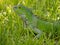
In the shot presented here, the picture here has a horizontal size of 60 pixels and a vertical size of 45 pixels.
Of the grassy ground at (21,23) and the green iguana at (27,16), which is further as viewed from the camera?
the green iguana at (27,16)

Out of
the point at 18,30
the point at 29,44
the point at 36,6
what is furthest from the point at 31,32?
the point at 36,6

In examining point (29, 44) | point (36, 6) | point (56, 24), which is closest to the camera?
point (29, 44)

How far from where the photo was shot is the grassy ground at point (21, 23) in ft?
10.9

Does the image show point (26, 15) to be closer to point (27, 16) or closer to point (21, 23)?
point (27, 16)

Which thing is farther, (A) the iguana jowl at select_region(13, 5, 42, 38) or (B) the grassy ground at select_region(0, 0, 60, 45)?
(A) the iguana jowl at select_region(13, 5, 42, 38)

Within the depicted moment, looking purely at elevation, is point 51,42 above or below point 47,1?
below

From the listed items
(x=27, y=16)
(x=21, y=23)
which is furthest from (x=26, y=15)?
(x=21, y=23)

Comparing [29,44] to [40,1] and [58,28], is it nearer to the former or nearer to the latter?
[58,28]

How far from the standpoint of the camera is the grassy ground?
10.9 ft

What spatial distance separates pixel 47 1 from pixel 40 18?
68cm

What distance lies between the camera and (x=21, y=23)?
12.4 ft

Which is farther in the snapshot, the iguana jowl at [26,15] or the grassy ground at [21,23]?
the iguana jowl at [26,15]

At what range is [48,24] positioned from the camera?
362cm

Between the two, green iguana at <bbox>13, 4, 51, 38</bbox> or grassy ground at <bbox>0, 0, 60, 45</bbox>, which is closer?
grassy ground at <bbox>0, 0, 60, 45</bbox>
